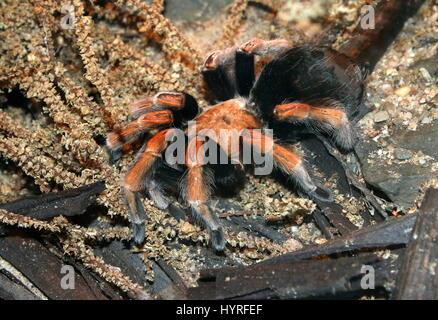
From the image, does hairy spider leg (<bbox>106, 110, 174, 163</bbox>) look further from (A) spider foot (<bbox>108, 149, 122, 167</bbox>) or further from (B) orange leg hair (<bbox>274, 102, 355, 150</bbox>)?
(B) orange leg hair (<bbox>274, 102, 355, 150</bbox>)

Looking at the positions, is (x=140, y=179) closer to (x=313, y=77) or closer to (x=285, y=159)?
(x=285, y=159)

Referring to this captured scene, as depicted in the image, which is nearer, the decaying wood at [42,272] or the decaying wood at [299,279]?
the decaying wood at [299,279]

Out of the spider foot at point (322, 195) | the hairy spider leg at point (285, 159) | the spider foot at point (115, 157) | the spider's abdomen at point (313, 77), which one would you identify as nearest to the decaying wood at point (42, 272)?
the spider foot at point (115, 157)

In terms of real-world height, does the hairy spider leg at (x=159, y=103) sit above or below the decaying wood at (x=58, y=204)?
above

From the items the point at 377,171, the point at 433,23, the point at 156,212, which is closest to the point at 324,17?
the point at 433,23

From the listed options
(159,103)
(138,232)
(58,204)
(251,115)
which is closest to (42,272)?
(58,204)

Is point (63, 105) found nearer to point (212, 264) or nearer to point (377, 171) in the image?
point (212, 264)

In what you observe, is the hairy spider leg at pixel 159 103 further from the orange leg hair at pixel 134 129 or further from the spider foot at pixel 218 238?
the spider foot at pixel 218 238

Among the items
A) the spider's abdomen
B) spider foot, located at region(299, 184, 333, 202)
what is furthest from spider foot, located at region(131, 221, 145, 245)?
the spider's abdomen
